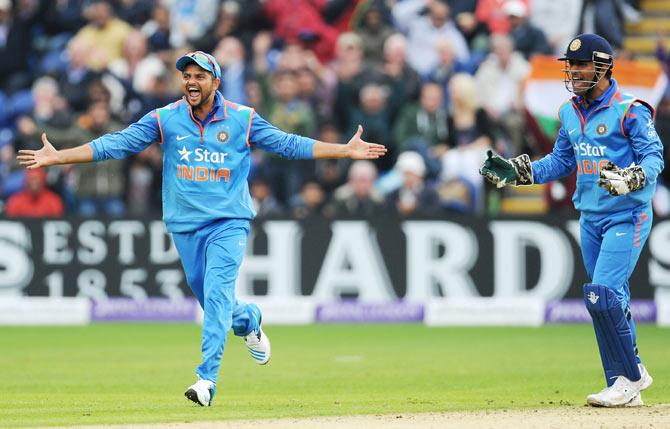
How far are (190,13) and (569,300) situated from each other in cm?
735

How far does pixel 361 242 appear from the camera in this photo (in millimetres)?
16828

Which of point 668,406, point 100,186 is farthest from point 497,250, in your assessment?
point 668,406

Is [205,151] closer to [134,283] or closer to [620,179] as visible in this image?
[620,179]

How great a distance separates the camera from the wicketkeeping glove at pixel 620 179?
865 centimetres

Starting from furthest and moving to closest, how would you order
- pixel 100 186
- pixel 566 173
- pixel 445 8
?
1. pixel 445 8
2. pixel 100 186
3. pixel 566 173

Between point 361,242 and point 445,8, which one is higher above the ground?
point 445,8

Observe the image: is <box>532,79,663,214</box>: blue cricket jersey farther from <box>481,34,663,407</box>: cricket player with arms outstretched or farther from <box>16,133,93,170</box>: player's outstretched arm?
<box>16,133,93,170</box>: player's outstretched arm

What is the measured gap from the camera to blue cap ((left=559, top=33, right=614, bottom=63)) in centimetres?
914

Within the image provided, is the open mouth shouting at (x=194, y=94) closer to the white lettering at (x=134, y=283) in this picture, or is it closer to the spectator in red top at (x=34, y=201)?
the white lettering at (x=134, y=283)

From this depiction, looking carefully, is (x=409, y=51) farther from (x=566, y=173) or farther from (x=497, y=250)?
(x=566, y=173)

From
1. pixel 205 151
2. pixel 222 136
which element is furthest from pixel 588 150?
pixel 205 151

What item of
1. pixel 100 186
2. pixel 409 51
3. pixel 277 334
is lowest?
pixel 277 334

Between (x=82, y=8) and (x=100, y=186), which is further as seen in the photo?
(x=82, y=8)

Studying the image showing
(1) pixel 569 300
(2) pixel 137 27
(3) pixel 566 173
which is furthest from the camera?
(2) pixel 137 27
